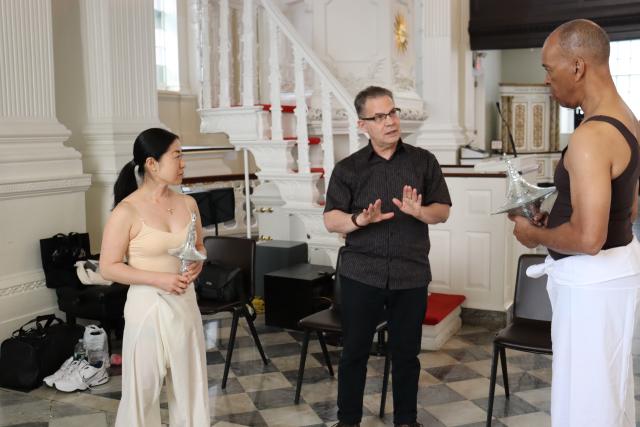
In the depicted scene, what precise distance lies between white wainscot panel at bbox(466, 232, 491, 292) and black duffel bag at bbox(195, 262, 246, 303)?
193cm

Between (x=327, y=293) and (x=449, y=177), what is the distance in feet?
4.14

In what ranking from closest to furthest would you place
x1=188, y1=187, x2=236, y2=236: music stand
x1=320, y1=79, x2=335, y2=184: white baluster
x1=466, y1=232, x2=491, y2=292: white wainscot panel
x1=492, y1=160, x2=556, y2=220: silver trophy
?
x1=492, y1=160, x2=556, y2=220: silver trophy < x1=320, y1=79, x2=335, y2=184: white baluster < x1=466, y1=232, x2=491, y2=292: white wainscot panel < x1=188, y1=187, x2=236, y2=236: music stand

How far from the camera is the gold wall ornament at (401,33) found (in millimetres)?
6496

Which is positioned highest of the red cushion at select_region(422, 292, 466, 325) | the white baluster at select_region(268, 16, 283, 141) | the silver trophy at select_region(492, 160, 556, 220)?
the white baluster at select_region(268, 16, 283, 141)

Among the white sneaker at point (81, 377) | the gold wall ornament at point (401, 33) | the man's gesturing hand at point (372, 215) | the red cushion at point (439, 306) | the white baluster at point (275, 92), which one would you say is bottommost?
the white sneaker at point (81, 377)

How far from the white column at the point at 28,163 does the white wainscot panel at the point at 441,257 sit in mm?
2650

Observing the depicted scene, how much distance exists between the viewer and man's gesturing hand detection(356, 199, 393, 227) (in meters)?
2.81

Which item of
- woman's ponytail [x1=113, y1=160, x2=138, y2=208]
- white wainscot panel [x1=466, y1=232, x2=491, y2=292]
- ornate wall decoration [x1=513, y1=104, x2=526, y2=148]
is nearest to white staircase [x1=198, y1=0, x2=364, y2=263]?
white wainscot panel [x1=466, y1=232, x2=491, y2=292]

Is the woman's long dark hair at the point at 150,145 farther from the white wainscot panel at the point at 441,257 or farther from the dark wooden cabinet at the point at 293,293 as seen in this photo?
the white wainscot panel at the point at 441,257

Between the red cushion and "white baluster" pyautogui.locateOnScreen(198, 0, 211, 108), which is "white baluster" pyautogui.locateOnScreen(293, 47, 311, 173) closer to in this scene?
"white baluster" pyautogui.locateOnScreen(198, 0, 211, 108)

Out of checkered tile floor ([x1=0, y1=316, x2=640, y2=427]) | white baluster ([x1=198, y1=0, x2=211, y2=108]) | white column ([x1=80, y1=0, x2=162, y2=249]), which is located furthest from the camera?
white baluster ([x1=198, y1=0, x2=211, y2=108])

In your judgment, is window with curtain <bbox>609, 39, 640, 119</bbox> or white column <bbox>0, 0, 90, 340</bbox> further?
window with curtain <bbox>609, 39, 640, 119</bbox>

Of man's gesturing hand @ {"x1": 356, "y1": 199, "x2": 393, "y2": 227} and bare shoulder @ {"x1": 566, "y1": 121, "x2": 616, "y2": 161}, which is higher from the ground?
bare shoulder @ {"x1": 566, "y1": 121, "x2": 616, "y2": 161}

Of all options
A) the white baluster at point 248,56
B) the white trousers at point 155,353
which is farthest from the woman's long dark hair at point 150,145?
the white baluster at point 248,56
